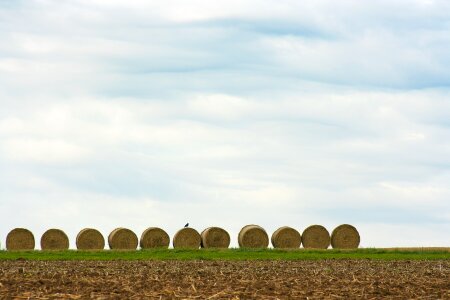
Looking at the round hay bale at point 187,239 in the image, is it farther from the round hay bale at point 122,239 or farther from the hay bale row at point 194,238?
the round hay bale at point 122,239

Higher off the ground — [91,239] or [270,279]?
[91,239]

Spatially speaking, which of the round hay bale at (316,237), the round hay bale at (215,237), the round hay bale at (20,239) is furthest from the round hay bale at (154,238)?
the round hay bale at (316,237)

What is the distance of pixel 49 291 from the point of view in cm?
1881

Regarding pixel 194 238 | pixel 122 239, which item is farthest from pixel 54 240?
pixel 194 238

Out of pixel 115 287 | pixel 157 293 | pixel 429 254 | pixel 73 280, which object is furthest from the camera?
pixel 429 254

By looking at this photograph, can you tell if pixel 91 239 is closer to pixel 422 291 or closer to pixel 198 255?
pixel 198 255

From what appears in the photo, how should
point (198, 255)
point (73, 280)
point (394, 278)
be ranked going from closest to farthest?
point (73, 280), point (394, 278), point (198, 255)

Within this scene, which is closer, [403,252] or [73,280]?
[73,280]

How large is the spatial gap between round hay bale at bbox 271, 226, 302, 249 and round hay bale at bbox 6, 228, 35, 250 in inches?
487

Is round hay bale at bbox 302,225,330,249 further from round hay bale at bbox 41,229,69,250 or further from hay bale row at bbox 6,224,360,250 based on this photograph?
round hay bale at bbox 41,229,69,250

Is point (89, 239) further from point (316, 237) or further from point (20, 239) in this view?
point (316, 237)

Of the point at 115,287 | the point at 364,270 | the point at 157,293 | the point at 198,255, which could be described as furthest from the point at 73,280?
the point at 198,255

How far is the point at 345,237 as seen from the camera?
158ft

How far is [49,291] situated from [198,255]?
20280 mm
